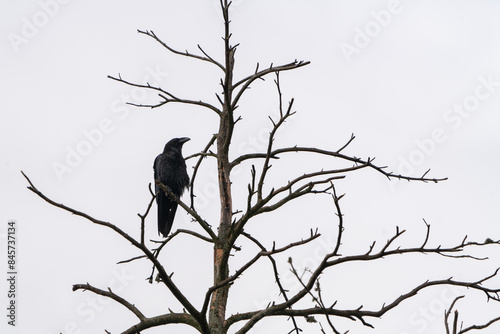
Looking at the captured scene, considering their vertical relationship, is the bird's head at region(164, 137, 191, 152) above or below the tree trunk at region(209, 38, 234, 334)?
above

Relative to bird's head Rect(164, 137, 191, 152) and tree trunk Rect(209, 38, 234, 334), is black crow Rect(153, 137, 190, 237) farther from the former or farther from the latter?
tree trunk Rect(209, 38, 234, 334)

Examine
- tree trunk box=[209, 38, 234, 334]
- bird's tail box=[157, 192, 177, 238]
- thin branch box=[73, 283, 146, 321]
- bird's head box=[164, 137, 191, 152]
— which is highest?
bird's head box=[164, 137, 191, 152]

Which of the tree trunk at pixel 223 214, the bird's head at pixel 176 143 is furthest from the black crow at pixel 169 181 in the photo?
the tree trunk at pixel 223 214

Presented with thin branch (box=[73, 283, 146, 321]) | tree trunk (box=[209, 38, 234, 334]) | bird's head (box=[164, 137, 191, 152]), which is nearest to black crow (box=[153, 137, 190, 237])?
bird's head (box=[164, 137, 191, 152])

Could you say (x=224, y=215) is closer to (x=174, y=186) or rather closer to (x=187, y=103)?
(x=187, y=103)

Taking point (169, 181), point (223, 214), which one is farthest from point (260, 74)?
point (169, 181)

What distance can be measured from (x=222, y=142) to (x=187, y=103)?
51 centimetres

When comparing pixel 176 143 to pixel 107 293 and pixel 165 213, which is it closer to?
pixel 165 213

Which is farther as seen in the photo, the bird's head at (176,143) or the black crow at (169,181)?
the bird's head at (176,143)

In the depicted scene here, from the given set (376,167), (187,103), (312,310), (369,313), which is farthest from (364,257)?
(187,103)

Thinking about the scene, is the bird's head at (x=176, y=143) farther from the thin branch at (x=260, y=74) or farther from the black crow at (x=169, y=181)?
the thin branch at (x=260, y=74)

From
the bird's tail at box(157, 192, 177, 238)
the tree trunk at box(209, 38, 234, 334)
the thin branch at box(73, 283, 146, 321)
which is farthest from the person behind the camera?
the bird's tail at box(157, 192, 177, 238)

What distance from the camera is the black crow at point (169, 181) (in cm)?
886

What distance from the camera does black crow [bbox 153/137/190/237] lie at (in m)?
8.86
